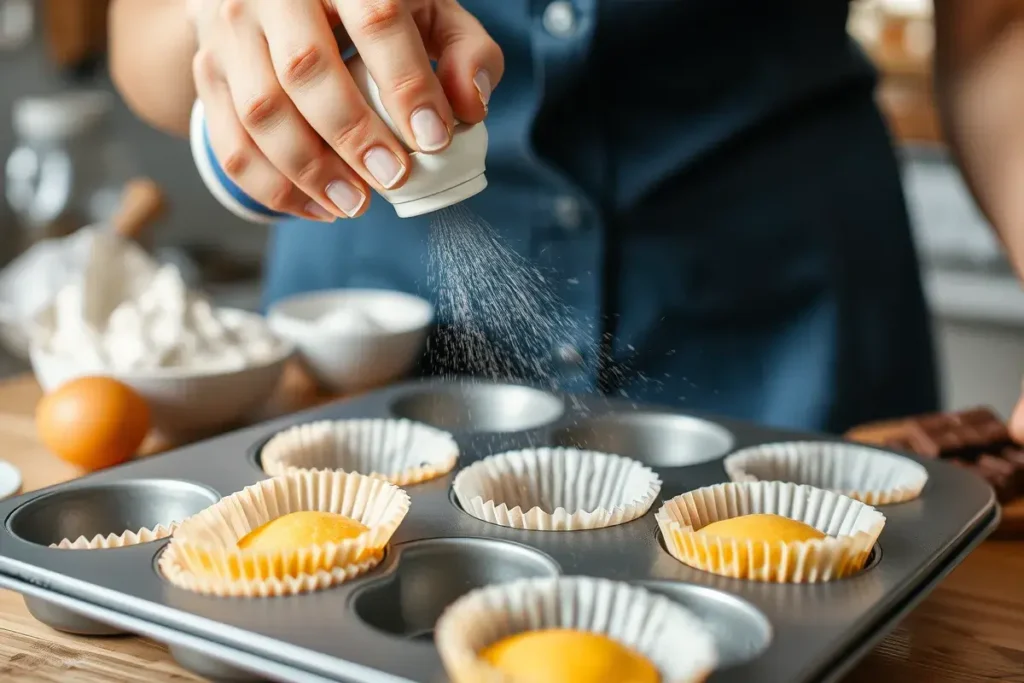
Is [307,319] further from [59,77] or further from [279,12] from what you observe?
[59,77]

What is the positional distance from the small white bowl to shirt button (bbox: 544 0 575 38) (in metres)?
0.44

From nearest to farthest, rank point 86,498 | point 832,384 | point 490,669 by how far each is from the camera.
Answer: point 490,669 < point 86,498 < point 832,384

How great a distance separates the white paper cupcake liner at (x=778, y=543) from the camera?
0.90 m

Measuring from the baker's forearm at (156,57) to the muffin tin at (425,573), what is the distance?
1.58ft

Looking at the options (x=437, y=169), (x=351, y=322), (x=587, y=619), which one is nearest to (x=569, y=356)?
(x=351, y=322)

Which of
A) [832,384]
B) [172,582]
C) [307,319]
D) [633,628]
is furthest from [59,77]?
[633,628]

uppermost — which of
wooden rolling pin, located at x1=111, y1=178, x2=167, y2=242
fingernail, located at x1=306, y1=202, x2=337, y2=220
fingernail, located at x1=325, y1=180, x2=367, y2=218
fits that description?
fingernail, located at x1=325, y1=180, x2=367, y2=218

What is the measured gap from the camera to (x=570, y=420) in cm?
134

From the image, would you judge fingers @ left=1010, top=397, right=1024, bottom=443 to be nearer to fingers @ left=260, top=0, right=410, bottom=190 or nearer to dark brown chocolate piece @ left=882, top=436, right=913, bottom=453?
dark brown chocolate piece @ left=882, top=436, right=913, bottom=453

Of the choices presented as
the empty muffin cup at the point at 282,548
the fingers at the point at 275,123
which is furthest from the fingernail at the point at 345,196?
the empty muffin cup at the point at 282,548

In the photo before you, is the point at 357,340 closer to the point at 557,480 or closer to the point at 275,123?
the point at 557,480

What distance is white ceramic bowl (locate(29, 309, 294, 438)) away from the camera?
1.38 metres

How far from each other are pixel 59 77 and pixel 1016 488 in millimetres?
2691

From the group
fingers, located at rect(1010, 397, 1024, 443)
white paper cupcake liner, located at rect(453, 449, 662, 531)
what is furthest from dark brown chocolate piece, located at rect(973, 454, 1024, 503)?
white paper cupcake liner, located at rect(453, 449, 662, 531)
